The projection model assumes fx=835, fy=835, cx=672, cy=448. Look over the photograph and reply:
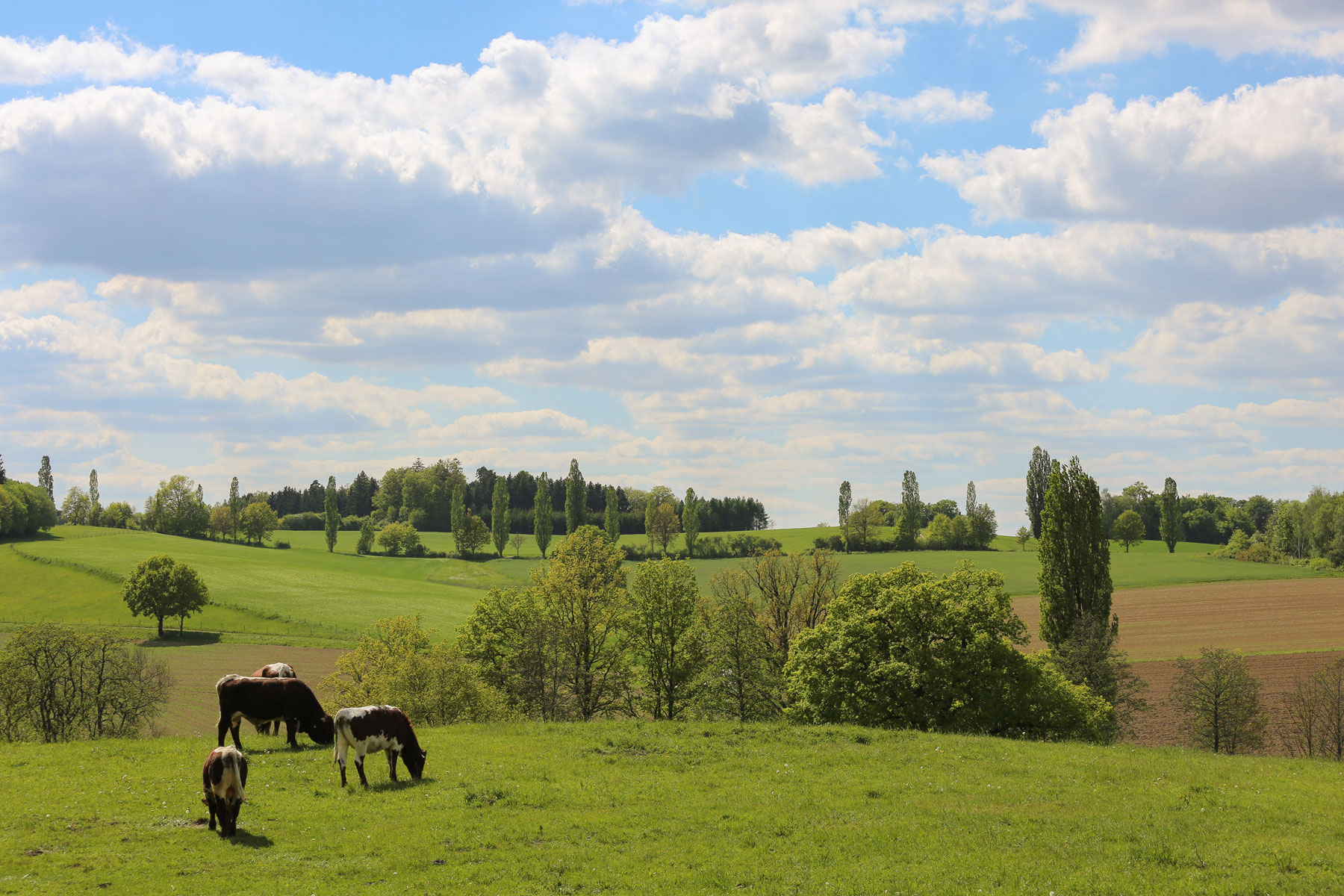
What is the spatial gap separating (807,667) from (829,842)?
22001mm

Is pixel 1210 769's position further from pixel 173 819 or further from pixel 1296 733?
pixel 1296 733

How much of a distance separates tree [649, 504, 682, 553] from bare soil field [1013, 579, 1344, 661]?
87.6 m

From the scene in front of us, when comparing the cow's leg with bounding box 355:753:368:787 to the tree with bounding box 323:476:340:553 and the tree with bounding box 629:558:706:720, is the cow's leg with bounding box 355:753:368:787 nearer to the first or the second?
the tree with bounding box 629:558:706:720

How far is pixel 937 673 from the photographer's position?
120ft

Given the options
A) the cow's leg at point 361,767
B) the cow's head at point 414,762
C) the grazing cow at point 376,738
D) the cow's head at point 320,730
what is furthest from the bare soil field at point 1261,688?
the cow's leg at point 361,767

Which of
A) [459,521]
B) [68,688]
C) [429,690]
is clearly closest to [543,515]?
[459,521]

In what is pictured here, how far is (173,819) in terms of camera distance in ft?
63.4

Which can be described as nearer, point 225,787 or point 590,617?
point 225,787

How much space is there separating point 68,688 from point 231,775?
114ft

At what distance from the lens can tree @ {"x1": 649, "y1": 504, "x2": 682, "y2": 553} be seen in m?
191

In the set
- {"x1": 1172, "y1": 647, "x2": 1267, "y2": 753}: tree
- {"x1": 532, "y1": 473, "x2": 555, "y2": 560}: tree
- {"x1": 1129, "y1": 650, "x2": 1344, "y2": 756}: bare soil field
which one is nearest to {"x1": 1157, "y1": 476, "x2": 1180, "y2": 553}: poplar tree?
{"x1": 1129, "y1": 650, "x2": 1344, "y2": 756}: bare soil field

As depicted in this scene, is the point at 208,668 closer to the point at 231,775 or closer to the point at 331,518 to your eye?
the point at 231,775

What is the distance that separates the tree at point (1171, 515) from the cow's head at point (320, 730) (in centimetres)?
19969

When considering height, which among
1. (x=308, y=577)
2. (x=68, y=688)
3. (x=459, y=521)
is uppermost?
(x=459, y=521)
